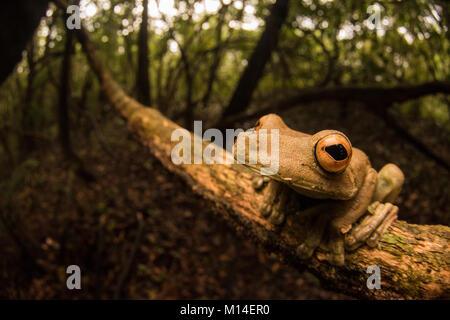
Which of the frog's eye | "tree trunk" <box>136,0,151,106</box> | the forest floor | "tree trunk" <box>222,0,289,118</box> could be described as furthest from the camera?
"tree trunk" <box>136,0,151,106</box>

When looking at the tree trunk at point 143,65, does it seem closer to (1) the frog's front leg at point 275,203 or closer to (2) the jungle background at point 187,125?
(2) the jungle background at point 187,125

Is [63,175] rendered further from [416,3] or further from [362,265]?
[416,3]

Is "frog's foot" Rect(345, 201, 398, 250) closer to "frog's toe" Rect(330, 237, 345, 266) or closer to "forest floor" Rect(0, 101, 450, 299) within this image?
"frog's toe" Rect(330, 237, 345, 266)

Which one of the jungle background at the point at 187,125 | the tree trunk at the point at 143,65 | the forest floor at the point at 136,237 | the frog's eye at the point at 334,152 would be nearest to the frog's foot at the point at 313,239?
the frog's eye at the point at 334,152

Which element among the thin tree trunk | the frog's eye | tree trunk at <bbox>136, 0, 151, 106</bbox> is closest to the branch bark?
the frog's eye

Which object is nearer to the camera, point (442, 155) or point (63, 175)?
point (442, 155)
